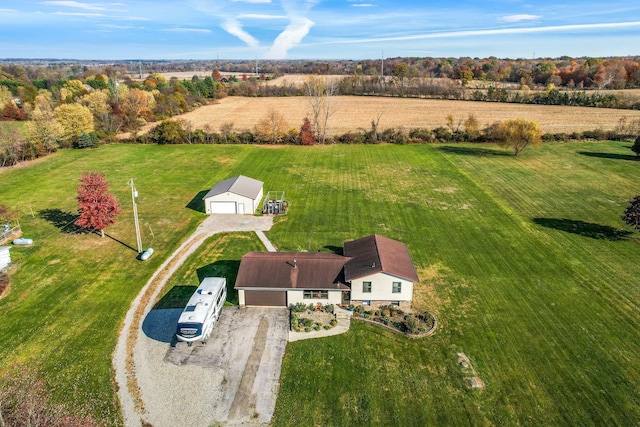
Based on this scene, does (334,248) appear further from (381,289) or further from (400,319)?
(400,319)

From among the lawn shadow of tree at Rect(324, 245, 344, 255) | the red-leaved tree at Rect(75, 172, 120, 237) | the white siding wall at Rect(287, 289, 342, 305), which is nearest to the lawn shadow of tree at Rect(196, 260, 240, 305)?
the white siding wall at Rect(287, 289, 342, 305)

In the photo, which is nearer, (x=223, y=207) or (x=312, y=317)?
(x=312, y=317)

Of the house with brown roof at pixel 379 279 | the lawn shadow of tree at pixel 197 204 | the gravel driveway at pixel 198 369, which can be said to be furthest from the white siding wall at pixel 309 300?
the lawn shadow of tree at pixel 197 204

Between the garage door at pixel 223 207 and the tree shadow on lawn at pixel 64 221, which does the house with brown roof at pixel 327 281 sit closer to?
the tree shadow on lawn at pixel 64 221

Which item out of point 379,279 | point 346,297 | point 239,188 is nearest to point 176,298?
point 346,297

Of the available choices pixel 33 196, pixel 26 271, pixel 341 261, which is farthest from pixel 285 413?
pixel 33 196

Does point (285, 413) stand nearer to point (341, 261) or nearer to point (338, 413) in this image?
point (338, 413)
